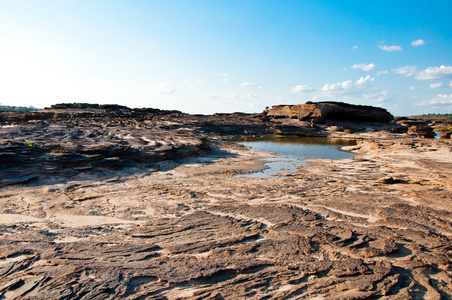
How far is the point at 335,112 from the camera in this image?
37.6m

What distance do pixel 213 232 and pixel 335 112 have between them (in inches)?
1444

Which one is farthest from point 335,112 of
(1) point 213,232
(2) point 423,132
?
(1) point 213,232

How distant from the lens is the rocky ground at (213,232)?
3439 millimetres

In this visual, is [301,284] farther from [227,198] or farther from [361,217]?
[227,198]

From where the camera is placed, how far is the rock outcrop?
122ft

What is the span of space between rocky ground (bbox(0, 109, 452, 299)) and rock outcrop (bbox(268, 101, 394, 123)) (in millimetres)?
27907

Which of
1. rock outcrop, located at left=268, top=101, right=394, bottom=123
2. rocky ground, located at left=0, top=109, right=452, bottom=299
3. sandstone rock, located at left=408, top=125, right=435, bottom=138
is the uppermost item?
rock outcrop, located at left=268, top=101, right=394, bottom=123

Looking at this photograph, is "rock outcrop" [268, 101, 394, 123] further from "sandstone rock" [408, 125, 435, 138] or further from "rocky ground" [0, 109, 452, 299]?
"rocky ground" [0, 109, 452, 299]

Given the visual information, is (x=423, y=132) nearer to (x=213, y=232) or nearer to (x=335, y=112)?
(x=335, y=112)

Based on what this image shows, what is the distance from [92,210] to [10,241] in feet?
5.66

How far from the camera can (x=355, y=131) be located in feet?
112

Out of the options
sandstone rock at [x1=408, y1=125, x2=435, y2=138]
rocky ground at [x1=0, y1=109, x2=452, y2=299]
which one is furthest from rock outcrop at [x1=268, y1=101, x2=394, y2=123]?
rocky ground at [x1=0, y1=109, x2=452, y2=299]

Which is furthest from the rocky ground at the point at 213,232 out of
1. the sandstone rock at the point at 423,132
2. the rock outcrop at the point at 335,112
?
the rock outcrop at the point at 335,112

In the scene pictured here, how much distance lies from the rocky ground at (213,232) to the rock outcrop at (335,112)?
91.6 ft
